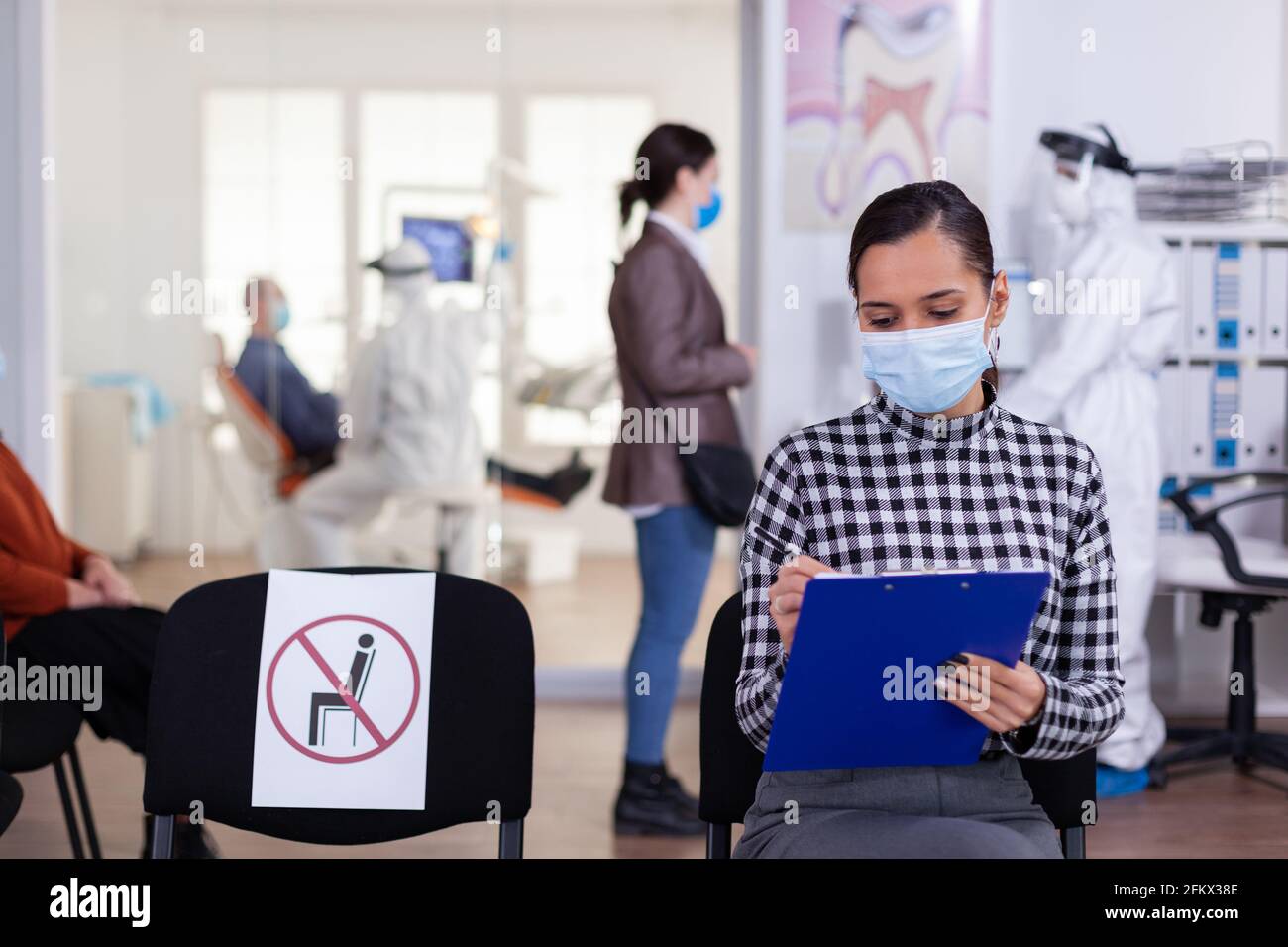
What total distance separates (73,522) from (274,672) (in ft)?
13.4

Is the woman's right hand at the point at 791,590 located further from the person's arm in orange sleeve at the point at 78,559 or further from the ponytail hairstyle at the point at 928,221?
the person's arm in orange sleeve at the point at 78,559

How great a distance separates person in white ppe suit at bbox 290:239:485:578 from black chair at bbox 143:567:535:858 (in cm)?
310

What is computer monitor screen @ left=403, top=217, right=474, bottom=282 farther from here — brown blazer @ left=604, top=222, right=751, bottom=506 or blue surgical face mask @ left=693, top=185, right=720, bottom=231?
brown blazer @ left=604, top=222, right=751, bottom=506

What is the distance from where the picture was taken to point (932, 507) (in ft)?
4.90

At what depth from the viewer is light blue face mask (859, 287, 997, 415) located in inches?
58.7

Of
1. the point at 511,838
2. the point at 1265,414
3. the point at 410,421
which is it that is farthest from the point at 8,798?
the point at 1265,414

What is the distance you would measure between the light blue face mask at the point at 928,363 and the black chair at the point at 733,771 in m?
0.33

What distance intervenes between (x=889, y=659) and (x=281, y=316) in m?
4.09

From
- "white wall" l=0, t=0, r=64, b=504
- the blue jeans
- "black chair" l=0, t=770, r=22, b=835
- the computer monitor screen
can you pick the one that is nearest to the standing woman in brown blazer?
the blue jeans

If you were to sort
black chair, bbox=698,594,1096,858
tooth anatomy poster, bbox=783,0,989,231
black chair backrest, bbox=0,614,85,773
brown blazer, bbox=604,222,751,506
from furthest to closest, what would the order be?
tooth anatomy poster, bbox=783,0,989,231 < brown blazer, bbox=604,222,751,506 < black chair backrest, bbox=0,614,85,773 < black chair, bbox=698,594,1096,858

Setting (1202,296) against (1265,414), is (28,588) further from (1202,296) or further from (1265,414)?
(1265,414)

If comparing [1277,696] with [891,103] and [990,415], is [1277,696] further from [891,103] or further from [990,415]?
[990,415]
